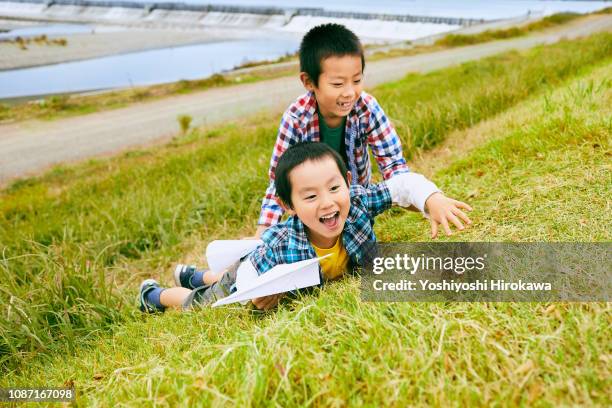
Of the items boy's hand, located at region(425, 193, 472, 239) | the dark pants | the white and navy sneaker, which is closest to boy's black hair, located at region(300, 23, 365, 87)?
boy's hand, located at region(425, 193, 472, 239)

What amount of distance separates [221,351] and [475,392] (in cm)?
81

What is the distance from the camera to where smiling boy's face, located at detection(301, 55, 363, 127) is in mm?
2607

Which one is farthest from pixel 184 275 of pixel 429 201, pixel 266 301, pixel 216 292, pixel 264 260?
pixel 429 201

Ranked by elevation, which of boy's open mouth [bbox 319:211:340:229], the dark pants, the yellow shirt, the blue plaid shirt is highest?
boy's open mouth [bbox 319:211:340:229]

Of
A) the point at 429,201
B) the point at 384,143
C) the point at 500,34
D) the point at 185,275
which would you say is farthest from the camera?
the point at 500,34

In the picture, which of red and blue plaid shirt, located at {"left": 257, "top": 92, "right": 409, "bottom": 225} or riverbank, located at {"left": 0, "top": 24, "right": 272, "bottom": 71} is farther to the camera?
riverbank, located at {"left": 0, "top": 24, "right": 272, "bottom": 71}

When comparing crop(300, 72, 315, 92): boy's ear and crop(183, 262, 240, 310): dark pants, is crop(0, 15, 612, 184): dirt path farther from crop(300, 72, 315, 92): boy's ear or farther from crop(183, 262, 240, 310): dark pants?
crop(300, 72, 315, 92): boy's ear

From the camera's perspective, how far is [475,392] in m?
1.28

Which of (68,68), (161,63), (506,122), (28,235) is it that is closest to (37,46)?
(68,68)

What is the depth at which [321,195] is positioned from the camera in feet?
6.88

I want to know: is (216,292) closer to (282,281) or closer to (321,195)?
(282,281)

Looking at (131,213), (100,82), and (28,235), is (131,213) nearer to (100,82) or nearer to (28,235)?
(28,235)

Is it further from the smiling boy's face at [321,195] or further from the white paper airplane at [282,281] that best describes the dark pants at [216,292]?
the smiling boy's face at [321,195]

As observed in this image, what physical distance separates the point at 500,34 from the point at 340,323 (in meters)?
29.3
